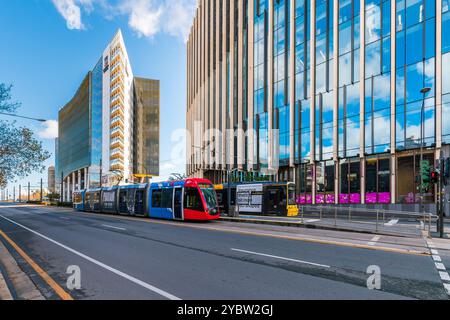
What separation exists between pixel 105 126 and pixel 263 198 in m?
72.2

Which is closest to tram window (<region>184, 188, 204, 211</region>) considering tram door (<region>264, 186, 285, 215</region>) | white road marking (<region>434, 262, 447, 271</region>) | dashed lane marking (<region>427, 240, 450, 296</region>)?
tram door (<region>264, 186, 285, 215</region>)

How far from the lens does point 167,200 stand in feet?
75.0

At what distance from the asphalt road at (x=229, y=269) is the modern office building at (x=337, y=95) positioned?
56.8ft

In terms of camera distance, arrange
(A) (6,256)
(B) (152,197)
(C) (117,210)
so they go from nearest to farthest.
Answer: (A) (6,256) → (B) (152,197) → (C) (117,210)

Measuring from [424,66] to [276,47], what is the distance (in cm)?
1884

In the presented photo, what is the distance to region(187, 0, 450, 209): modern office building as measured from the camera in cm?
2830

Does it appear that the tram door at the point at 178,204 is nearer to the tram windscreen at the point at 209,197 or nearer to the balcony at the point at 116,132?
the tram windscreen at the point at 209,197

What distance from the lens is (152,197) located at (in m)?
24.9

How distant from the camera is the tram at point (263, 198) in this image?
1046 inches

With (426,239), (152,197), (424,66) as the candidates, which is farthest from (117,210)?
(424,66)

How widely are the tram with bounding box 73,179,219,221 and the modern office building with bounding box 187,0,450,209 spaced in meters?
13.8

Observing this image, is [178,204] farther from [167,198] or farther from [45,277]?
[45,277]

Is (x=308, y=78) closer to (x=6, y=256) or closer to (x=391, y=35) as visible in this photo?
(x=391, y=35)

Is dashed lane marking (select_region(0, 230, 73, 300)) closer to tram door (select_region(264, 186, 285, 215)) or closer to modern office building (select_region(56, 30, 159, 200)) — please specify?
tram door (select_region(264, 186, 285, 215))
